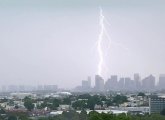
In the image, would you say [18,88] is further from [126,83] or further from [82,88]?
[126,83]

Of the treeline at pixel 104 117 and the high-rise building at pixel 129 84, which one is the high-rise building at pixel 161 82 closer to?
the high-rise building at pixel 129 84

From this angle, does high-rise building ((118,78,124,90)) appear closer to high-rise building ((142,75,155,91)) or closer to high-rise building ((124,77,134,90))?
high-rise building ((124,77,134,90))

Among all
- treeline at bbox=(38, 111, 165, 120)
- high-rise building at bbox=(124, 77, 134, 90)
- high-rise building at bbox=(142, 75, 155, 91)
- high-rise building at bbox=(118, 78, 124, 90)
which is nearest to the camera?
treeline at bbox=(38, 111, 165, 120)

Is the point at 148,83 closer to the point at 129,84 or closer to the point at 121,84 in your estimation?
the point at 129,84

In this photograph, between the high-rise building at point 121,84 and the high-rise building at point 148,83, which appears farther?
the high-rise building at point 121,84

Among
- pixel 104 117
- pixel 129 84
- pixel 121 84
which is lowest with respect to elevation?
pixel 104 117

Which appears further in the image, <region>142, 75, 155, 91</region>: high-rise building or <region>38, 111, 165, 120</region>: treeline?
<region>142, 75, 155, 91</region>: high-rise building

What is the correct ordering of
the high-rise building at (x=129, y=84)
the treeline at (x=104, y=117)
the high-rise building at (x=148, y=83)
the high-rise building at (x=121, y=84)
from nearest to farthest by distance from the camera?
the treeline at (x=104, y=117) < the high-rise building at (x=148, y=83) < the high-rise building at (x=129, y=84) < the high-rise building at (x=121, y=84)

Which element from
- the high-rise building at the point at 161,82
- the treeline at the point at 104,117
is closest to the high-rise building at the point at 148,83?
the high-rise building at the point at 161,82

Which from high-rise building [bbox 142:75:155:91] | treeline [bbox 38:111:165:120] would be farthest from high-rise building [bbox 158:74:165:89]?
treeline [bbox 38:111:165:120]

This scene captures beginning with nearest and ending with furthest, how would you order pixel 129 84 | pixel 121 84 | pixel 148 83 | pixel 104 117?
→ pixel 104 117 → pixel 148 83 → pixel 129 84 → pixel 121 84

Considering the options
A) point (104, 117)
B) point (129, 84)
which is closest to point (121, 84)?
point (129, 84)
